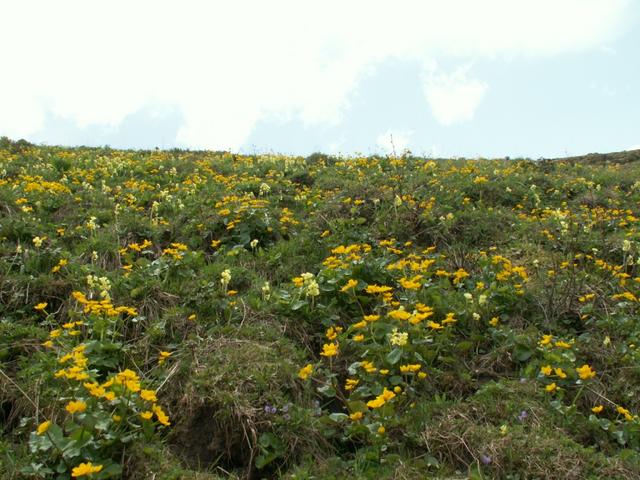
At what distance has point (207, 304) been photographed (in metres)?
4.73

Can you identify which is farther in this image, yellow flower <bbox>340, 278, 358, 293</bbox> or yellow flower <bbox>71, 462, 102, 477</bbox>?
yellow flower <bbox>340, 278, 358, 293</bbox>

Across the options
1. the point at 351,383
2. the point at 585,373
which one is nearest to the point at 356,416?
the point at 351,383

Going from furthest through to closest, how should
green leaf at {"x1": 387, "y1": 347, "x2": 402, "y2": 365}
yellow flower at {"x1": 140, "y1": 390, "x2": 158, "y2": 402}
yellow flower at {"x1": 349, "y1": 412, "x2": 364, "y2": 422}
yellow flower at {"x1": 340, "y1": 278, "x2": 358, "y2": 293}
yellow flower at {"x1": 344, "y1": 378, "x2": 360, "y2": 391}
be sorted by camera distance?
yellow flower at {"x1": 340, "y1": 278, "x2": 358, "y2": 293} < green leaf at {"x1": 387, "y1": 347, "x2": 402, "y2": 365} < yellow flower at {"x1": 344, "y1": 378, "x2": 360, "y2": 391} < yellow flower at {"x1": 349, "y1": 412, "x2": 364, "y2": 422} < yellow flower at {"x1": 140, "y1": 390, "x2": 158, "y2": 402}

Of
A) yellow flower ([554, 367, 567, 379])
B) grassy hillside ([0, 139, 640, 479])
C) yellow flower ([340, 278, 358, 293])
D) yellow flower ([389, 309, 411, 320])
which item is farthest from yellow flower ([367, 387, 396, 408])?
yellow flower ([340, 278, 358, 293])

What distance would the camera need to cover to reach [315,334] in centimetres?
459

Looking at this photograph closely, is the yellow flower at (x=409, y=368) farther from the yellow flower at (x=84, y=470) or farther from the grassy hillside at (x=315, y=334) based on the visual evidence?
the yellow flower at (x=84, y=470)

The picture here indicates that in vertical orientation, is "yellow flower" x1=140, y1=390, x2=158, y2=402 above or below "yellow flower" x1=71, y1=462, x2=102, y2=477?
above

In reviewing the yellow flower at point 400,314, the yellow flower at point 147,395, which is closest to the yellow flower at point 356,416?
the yellow flower at point 400,314

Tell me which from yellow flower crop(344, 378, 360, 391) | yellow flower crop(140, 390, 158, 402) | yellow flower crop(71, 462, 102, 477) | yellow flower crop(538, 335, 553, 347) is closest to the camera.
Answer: yellow flower crop(71, 462, 102, 477)

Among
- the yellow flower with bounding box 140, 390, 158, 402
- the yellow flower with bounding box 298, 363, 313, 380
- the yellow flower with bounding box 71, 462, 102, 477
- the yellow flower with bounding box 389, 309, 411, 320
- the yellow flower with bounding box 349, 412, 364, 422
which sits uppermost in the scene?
the yellow flower with bounding box 389, 309, 411, 320

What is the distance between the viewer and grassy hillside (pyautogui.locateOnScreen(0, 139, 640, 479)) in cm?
331

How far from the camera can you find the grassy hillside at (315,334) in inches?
130

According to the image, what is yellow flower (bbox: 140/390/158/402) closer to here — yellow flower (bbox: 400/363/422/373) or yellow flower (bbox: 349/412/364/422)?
yellow flower (bbox: 349/412/364/422)

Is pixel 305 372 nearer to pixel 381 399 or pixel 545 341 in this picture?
pixel 381 399
